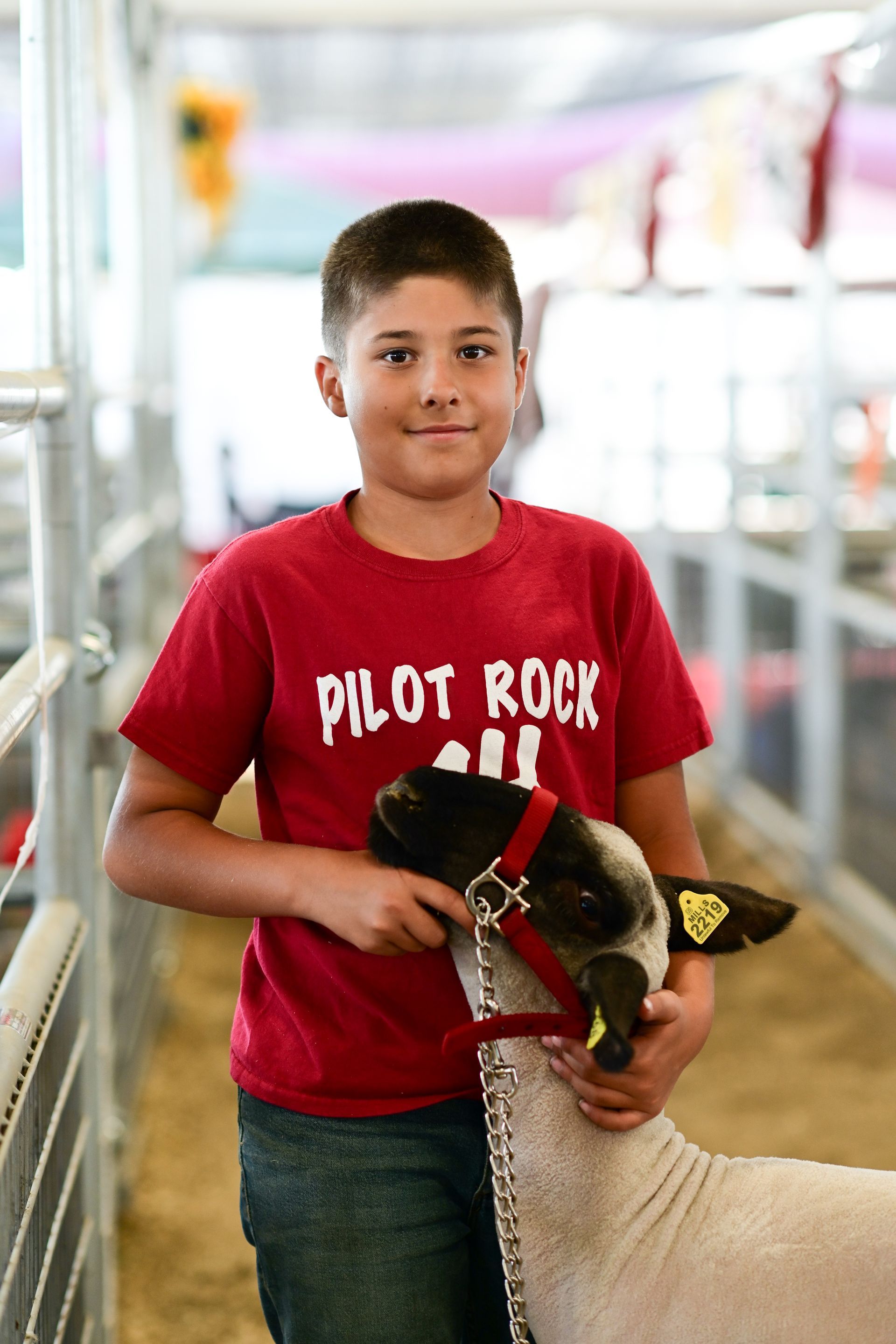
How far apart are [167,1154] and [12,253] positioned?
99.0 inches

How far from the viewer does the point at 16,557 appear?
3.36 m

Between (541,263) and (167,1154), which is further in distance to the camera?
(541,263)

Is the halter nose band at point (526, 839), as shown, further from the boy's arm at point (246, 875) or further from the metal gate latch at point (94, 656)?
the metal gate latch at point (94, 656)

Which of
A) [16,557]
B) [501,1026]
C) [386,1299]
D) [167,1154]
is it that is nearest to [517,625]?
[501,1026]

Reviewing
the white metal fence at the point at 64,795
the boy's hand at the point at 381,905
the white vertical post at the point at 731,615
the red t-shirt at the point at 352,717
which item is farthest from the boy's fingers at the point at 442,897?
the white vertical post at the point at 731,615

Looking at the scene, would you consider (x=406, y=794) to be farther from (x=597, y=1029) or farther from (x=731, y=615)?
(x=731, y=615)

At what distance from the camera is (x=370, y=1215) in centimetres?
105

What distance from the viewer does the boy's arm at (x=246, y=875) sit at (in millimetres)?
964

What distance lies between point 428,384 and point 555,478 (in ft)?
23.6

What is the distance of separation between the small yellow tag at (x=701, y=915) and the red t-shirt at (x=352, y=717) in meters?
0.12

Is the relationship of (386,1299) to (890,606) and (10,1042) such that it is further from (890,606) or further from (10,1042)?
(890,606)

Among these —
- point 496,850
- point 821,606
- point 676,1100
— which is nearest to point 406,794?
point 496,850

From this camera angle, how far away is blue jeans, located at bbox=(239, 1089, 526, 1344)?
1.05 metres

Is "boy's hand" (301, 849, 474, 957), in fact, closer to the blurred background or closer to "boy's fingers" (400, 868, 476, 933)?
"boy's fingers" (400, 868, 476, 933)
